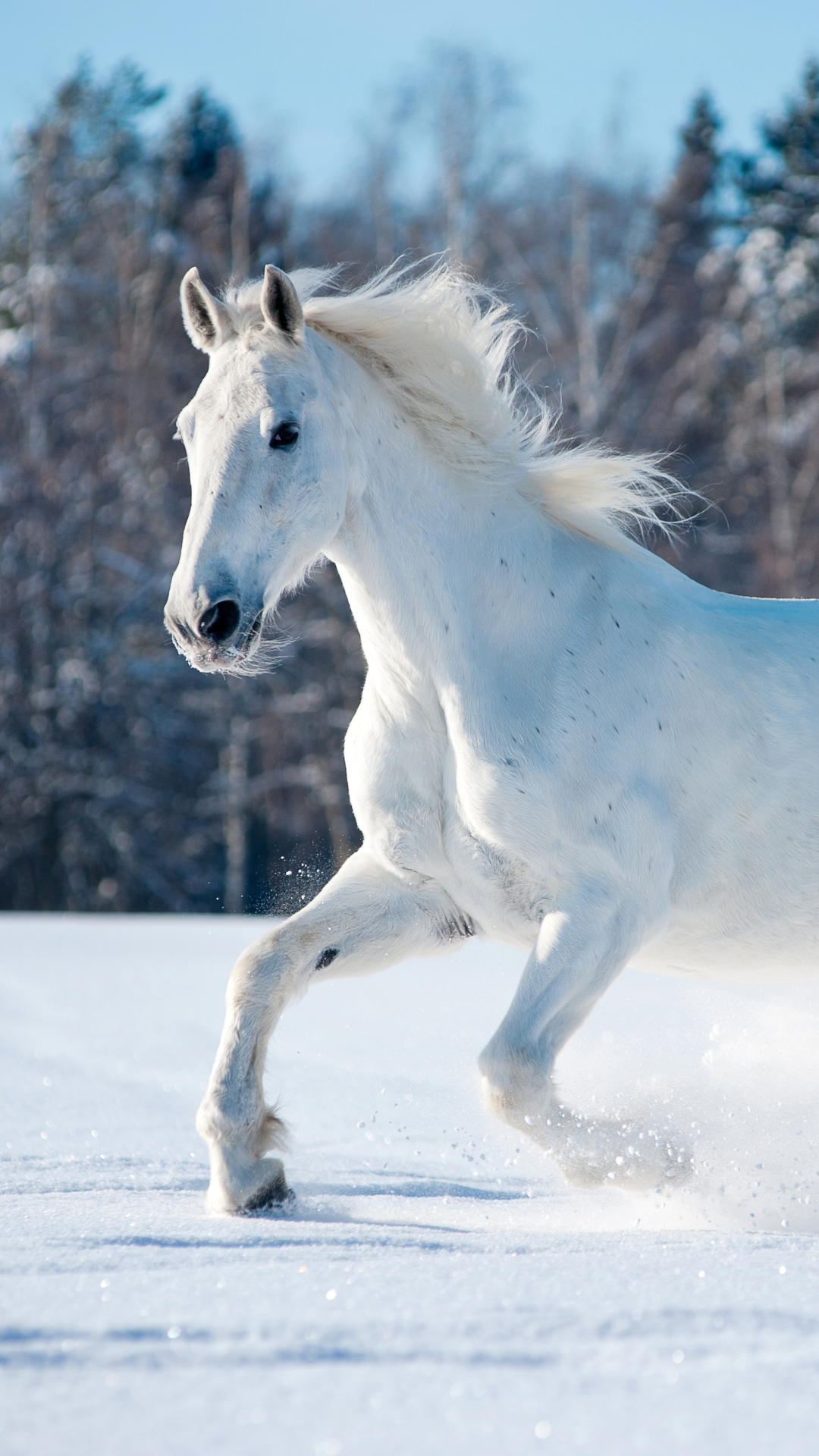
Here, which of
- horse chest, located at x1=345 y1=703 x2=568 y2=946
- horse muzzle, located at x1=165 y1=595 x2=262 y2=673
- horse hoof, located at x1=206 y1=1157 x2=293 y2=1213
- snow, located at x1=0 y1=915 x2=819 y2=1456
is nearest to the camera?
snow, located at x1=0 y1=915 x2=819 y2=1456

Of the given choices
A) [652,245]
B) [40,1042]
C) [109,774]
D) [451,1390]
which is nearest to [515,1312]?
[451,1390]

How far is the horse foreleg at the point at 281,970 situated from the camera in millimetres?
2639

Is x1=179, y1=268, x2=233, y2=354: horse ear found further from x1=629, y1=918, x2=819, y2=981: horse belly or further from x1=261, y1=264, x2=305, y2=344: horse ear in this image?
x1=629, y1=918, x2=819, y2=981: horse belly

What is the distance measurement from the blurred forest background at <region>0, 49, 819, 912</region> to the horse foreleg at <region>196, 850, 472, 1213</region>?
37.0 feet

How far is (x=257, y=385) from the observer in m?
2.69

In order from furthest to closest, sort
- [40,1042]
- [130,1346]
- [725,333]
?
[725,333] → [40,1042] → [130,1346]

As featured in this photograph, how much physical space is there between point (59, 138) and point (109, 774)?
8.59 m

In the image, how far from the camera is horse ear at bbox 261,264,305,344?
2.75 meters

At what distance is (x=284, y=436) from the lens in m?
2.68

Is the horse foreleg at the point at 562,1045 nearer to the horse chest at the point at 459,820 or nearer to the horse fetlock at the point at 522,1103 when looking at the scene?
the horse fetlock at the point at 522,1103

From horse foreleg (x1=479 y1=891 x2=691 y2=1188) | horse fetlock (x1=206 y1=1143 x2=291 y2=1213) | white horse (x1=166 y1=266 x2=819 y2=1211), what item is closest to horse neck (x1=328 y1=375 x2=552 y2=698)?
white horse (x1=166 y1=266 x2=819 y2=1211)

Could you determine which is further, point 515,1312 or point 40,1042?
point 40,1042

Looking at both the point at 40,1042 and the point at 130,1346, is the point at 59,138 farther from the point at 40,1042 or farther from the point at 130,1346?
the point at 130,1346

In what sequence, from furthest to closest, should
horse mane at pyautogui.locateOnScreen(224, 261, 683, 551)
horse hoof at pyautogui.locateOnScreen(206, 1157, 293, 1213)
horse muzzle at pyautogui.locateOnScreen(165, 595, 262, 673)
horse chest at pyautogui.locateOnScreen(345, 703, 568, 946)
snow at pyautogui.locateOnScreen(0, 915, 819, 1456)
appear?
horse mane at pyautogui.locateOnScreen(224, 261, 683, 551)
horse chest at pyautogui.locateOnScreen(345, 703, 568, 946)
horse hoof at pyautogui.locateOnScreen(206, 1157, 293, 1213)
horse muzzle at pyautogui.locateOnScreen(165, 595, 262, 673)
snow at pyautogui.locateOnScreen(0, 915, 819, 1456)
